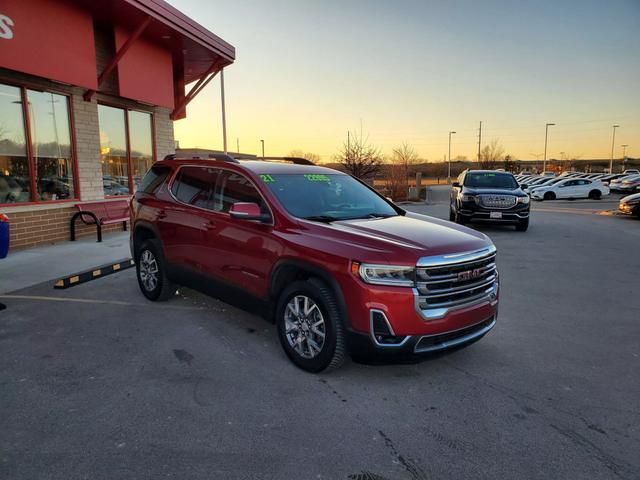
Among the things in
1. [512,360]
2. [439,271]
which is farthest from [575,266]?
[439,271]

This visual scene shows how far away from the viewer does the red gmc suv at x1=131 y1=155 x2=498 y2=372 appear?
339 cm

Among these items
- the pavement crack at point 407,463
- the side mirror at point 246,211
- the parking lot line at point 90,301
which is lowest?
the pavement crack at point 407,463

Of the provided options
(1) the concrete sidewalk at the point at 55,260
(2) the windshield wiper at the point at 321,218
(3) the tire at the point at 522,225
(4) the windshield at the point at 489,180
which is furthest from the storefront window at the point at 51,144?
(3) the tire at the point at 522,225

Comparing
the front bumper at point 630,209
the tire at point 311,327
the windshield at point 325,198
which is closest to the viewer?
the tire at point 311,327

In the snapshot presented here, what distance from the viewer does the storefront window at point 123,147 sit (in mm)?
12336

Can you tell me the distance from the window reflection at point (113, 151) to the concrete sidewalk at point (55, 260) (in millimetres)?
2319

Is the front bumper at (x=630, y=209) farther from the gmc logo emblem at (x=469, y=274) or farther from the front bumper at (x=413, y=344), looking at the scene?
the front bumper at (x=413, y=344)

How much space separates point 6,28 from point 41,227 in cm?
403

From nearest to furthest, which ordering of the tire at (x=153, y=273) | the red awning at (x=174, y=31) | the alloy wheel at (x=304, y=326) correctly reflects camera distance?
the alloy wheel at (x=304, y=326) → the tire at (x=153, y=273) → the red awning at (x=174, y=31)

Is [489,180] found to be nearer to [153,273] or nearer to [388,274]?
[153,273]

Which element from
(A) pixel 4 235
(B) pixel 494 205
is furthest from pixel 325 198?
(B) pixel 494 205

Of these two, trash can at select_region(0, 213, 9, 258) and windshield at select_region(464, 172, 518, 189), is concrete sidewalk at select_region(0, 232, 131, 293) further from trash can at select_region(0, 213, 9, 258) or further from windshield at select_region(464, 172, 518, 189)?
windshield at select_region(464, 172, 518, 189)

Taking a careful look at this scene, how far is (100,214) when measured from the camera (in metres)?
11.6

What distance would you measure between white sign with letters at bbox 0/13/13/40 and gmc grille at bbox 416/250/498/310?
9.12 meters
